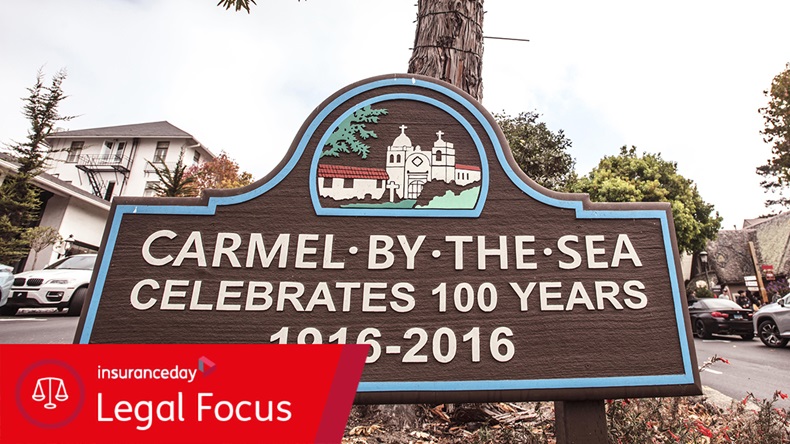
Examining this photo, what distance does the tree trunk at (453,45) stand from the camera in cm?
294

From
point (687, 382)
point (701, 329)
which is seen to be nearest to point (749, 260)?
point (701, 329)

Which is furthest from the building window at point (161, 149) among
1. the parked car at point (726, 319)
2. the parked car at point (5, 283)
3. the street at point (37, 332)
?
the parked car at point (726, 319)

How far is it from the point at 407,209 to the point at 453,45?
5.32 feet

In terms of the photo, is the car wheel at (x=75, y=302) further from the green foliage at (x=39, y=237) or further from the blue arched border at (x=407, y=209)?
the blue arched border at (x=407, y=209)

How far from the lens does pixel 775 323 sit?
34.0 ft

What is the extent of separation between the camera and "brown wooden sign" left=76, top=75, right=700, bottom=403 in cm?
175

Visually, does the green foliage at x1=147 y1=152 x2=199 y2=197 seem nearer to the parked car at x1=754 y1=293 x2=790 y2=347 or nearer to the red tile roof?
the red tile roof

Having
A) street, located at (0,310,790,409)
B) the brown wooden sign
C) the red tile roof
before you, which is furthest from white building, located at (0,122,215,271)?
the red tile roof

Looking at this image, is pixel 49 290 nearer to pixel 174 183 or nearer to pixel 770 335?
pixel 174 183

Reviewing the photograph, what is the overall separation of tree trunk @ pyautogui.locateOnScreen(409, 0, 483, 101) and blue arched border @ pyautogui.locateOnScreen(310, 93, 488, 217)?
3.00ft

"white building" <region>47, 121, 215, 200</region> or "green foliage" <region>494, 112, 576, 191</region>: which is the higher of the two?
"white building" <region>47, 121, 215, 200</region>

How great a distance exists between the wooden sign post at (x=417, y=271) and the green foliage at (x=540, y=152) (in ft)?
39.6

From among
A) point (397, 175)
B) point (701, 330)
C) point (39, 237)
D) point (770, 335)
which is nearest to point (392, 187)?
point (397, 175)

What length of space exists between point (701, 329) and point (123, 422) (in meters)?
15.8
